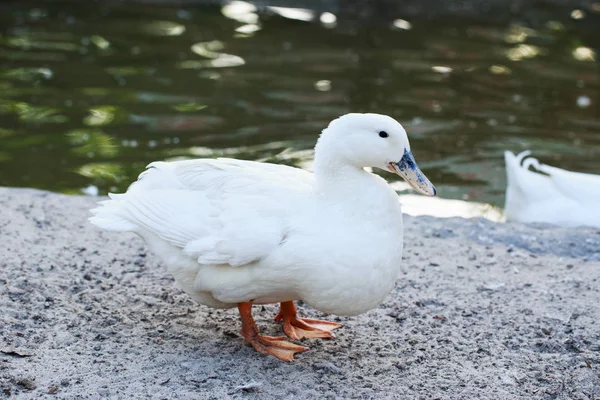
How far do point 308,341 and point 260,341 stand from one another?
0.35 metres

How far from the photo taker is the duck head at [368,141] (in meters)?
3.75

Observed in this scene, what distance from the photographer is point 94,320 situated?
4.19 meters

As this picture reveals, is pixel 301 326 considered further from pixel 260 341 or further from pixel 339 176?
pixel 339 176

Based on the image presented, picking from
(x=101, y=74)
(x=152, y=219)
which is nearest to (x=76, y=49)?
(x=101, y=74)

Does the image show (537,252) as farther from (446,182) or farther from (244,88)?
(244,88)

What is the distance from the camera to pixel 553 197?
6617 mm

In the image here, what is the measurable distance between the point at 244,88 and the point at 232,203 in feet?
20.2

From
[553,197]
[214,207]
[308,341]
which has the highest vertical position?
[214,207]

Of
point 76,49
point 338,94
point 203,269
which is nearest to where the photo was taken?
point 203,269

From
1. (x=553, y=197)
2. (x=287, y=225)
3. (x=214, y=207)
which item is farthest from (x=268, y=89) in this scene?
(x=287, y=225)

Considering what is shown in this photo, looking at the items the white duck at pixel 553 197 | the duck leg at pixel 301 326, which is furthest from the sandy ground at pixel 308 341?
the white duck at pixel 553 197

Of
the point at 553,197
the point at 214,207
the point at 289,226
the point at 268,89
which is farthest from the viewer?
the point at 268,89

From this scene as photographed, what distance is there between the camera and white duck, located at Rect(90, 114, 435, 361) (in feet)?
11.8

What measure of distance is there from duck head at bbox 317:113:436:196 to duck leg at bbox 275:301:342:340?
92 cm
